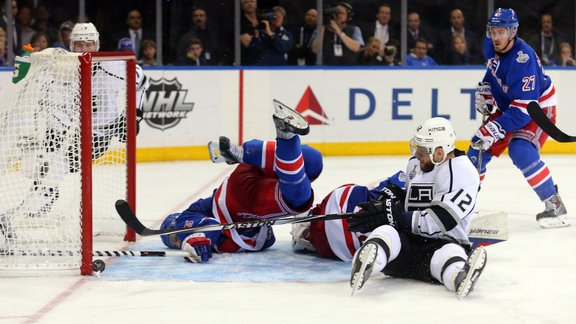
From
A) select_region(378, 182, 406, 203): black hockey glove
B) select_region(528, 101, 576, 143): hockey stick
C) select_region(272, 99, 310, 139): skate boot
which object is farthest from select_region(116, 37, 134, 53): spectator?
select_region(378, 182, 406, 203): black hockey glove

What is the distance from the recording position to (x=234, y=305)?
4102 millimetres

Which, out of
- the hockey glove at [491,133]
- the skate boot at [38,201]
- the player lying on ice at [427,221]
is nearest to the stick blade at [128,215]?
the skate boot at [38,201]

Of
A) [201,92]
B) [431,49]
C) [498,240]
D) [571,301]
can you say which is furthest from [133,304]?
[431,49]

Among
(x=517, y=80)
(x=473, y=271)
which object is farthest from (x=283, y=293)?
(x=517, y=80)

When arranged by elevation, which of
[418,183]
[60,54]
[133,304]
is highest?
[60,54]

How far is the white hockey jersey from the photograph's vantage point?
432 centimetres

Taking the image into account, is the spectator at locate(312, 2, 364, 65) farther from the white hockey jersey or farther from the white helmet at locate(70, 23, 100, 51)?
the white hockey jersey

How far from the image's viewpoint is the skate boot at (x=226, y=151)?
16.5 feet

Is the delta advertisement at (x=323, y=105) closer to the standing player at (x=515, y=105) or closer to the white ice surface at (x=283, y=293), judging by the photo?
the standing player at (x=515, y=105)

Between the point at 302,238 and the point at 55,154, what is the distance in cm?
112

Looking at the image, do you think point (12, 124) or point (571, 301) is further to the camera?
point (12, 124)

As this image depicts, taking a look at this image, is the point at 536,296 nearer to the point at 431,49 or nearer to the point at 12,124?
the point at 12,124

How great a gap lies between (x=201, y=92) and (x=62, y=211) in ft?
12.4

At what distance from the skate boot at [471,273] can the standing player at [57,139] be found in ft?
5.51
